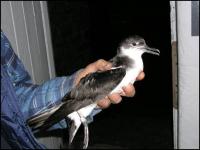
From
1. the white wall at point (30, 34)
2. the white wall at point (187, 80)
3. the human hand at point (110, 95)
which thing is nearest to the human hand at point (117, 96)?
the human hand at point (110, 95)

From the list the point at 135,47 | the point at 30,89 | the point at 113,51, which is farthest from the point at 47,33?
the point at 113,51

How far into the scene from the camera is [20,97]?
4.87 feet

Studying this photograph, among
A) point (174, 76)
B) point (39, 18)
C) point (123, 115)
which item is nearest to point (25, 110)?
point (174, 76)

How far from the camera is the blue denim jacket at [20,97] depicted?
1.18 m

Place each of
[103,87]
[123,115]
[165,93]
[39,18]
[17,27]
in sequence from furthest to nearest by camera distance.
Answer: [165,93] < [123,115] < [39,18] < [17,27] < [103,87]

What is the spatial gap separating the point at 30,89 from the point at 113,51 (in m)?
3.17

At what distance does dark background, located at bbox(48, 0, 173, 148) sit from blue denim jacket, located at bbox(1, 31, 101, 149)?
1.71 m

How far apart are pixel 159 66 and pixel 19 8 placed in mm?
2533

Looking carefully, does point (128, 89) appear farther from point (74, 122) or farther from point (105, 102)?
point (74, 122)

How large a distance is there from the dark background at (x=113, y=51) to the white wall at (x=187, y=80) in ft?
4.68

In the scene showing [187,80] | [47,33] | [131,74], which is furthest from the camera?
[47,33]

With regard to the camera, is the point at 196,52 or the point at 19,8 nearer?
the point at 196,52

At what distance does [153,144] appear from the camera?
10.3 ft

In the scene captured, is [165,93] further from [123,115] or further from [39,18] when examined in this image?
[39,18]
